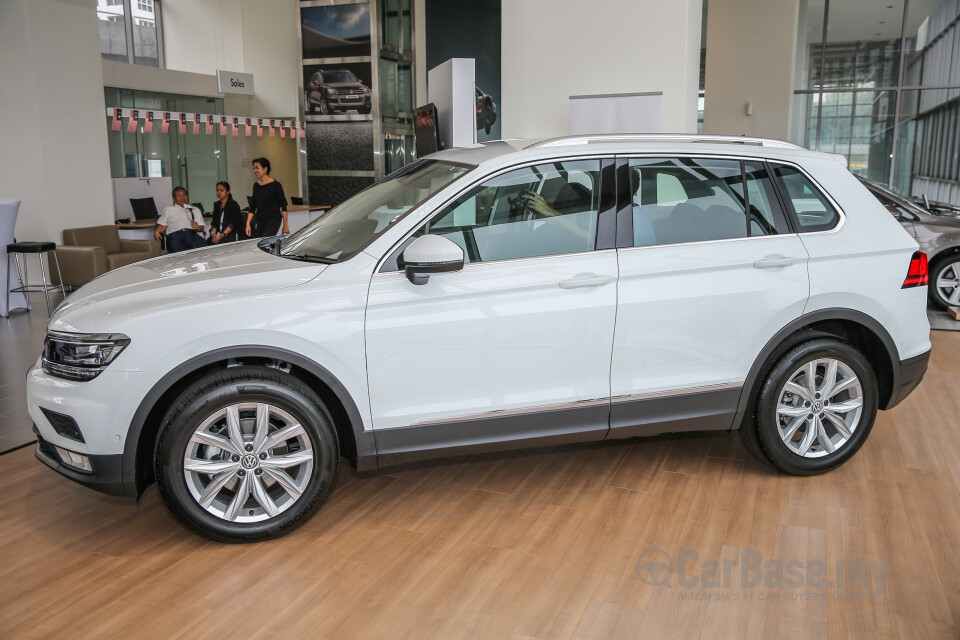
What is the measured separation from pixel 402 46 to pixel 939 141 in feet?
37.6

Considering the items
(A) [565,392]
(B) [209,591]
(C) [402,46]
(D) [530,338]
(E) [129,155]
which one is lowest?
(B) [209,591]

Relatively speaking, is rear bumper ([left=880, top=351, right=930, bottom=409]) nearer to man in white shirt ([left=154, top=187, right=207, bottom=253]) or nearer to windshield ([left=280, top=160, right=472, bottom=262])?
windshield ([left=280, top=160, right=472, bottom=262])

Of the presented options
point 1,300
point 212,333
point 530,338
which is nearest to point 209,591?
point 212,333

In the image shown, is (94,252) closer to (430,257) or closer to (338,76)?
(338,76)

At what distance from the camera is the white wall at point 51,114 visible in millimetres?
10641

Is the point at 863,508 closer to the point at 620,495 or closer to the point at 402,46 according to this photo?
the point at 620,495

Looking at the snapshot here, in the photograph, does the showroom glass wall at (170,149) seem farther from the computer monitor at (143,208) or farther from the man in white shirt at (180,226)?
the man in white shirt at (180,226)

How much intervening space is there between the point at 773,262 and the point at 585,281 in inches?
36.9

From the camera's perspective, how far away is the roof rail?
3.70 m

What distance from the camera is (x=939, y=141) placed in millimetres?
17094

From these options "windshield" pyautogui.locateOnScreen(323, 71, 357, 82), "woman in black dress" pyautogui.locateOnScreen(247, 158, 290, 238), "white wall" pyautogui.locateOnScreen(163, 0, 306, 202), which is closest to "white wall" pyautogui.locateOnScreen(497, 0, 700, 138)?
"woman in black dress" pyautogui.locateOnScreen(247, 158, 290, 238)

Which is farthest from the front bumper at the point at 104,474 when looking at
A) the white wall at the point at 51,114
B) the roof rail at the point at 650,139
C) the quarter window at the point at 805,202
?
the white wall at the point at 51,114

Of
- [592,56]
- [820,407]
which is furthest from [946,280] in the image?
[820,407]

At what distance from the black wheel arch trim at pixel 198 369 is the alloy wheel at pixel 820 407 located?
205 centimetres
